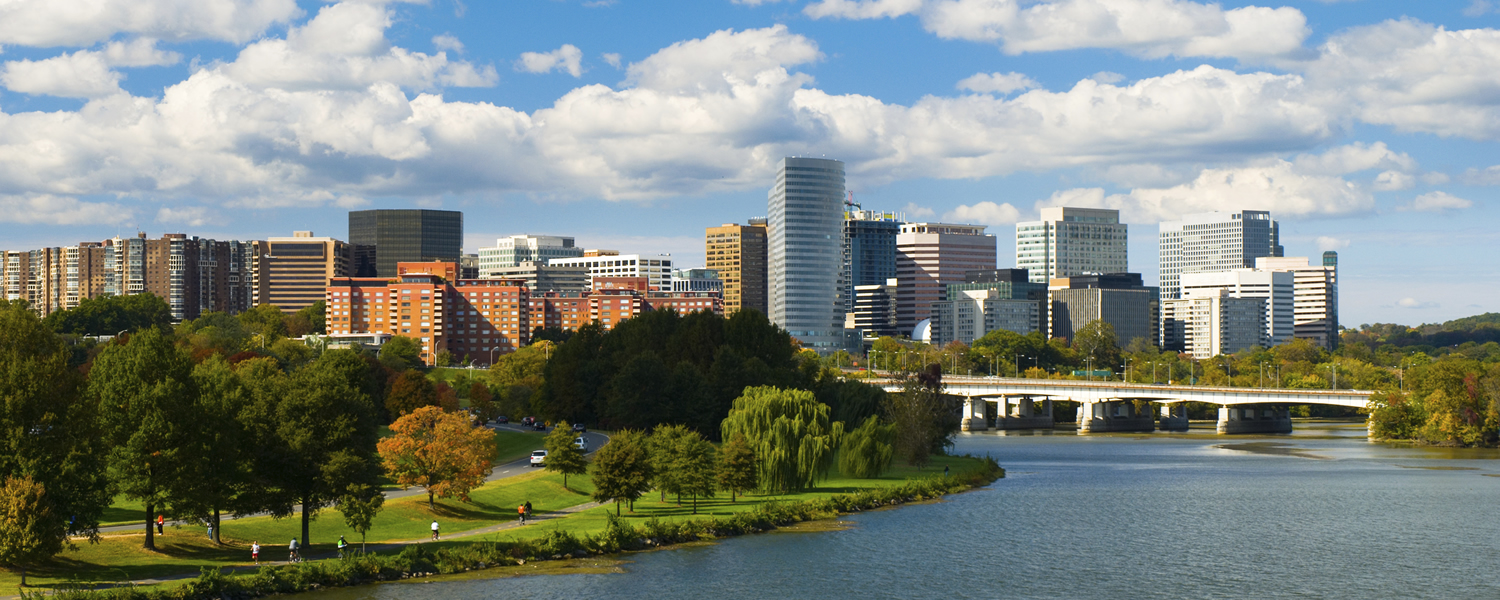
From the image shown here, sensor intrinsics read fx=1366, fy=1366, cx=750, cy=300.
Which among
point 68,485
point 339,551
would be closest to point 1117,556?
point 339,551

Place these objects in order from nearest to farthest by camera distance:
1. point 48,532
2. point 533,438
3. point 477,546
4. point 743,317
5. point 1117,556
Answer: point 48,532 → point 477,546 → point 1117,556 → point 533,438 → point 743,317

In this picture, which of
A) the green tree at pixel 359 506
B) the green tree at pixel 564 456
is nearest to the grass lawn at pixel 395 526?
the green tree at pixel 564 456

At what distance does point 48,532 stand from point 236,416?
532 inches

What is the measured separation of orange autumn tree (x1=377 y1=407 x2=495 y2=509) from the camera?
78.0 m

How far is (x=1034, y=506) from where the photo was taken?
92.2 metres

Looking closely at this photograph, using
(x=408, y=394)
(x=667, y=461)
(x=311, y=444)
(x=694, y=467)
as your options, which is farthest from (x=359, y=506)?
(x=408, y=394)

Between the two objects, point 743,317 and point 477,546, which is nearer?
point 477,546

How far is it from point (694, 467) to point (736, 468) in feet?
17.4

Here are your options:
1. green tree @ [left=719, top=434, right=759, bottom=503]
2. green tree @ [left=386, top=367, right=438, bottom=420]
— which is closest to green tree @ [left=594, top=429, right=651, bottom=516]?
green tree @ [left=719, top=434, right=759, bottom=503]

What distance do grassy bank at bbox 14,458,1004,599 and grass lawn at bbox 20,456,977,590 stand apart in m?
0.07

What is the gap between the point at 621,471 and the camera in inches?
3140

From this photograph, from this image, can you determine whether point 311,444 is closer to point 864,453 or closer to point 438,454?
point 438,454

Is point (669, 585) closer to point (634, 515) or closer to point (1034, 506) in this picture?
point (634, 515)

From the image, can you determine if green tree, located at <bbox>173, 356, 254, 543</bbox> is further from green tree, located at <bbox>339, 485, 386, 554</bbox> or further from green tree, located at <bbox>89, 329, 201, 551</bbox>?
green tree, located at <bbox>339, 485, 386, 554</bbox>
